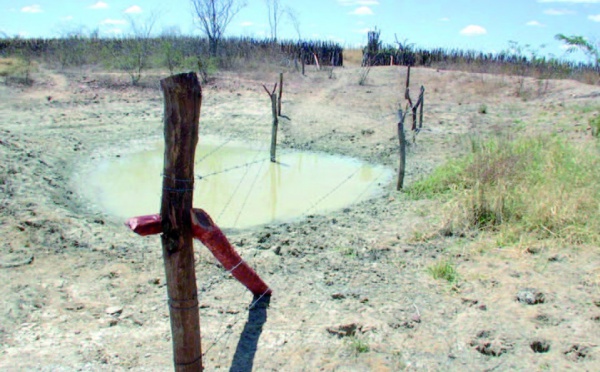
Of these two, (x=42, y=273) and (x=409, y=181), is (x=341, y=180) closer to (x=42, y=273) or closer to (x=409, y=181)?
(x=409, y=181)

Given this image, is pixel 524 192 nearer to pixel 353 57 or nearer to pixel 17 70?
pixel 17 70

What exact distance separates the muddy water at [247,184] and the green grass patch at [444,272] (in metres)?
2.85

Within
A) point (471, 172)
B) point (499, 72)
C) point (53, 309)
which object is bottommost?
point (53, 309)

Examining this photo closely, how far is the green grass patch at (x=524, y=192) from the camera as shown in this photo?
5.70 meters

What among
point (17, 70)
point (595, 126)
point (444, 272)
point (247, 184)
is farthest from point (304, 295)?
point (17, 70)

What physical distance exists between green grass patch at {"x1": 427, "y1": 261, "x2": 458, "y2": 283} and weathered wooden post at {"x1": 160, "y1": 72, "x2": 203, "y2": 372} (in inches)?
98.7

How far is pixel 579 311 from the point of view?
432 centimetres

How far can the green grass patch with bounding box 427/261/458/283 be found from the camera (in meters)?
5.03

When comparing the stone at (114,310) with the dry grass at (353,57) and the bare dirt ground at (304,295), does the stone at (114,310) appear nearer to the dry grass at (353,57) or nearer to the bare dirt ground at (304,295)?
the bare dirt ground at (304,295)

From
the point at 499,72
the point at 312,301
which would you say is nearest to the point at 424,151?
the point at 312,301

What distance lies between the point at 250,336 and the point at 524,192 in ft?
12.6

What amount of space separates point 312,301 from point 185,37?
27236 mm

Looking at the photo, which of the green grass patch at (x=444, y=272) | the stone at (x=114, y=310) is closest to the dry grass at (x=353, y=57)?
the green grass patch at (x=444, y=272)

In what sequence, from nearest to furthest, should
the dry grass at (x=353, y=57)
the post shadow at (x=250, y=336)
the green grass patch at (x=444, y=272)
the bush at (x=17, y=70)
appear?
1. the post shadow at (x=250, y=336)
2. the green grass patch at (x=444, y=272)
3. the bush at (x=17, y=70)
4. the dry grass at (x=353, y=57)
